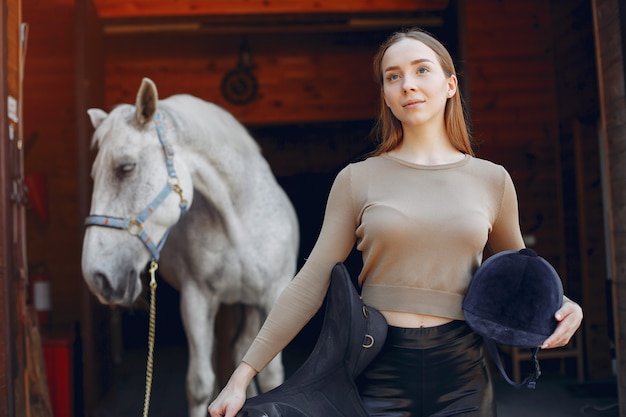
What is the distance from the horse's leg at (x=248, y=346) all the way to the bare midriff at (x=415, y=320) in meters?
1.50

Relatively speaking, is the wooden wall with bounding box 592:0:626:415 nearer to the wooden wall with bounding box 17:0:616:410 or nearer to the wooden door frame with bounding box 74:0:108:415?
the wooden wall with bounding box 17:0:616:410

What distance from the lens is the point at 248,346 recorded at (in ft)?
8.20

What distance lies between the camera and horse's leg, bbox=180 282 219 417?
7.61ft

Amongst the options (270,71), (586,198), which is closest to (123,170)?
(270,71)

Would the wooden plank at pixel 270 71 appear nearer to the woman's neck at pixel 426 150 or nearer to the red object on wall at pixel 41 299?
the red object on wall at pixel 41 299

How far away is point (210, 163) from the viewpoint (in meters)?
2.46

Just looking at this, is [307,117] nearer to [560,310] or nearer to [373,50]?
[373,50]

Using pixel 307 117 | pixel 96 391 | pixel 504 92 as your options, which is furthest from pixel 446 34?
pixel 96 391

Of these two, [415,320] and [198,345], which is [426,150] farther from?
[198,345]

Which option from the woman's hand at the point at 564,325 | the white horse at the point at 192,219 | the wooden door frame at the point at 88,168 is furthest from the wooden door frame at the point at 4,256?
the woman's hand at the point at 564,325

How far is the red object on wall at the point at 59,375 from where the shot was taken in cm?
319

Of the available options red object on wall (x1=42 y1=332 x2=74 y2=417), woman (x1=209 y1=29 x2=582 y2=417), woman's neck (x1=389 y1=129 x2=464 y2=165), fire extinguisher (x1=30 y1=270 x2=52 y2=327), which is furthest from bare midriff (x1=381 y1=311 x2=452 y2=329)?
fire extinguisher (x1=30 y1=270 x2=52 y2=327)

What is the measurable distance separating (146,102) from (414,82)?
1.41 metres

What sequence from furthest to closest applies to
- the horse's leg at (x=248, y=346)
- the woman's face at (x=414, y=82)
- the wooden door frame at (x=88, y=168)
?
the wooden door frame at (x=88, y=168) → the horse's leg at (x=248, y=346) → the woman's face at (x=414, y=82)
